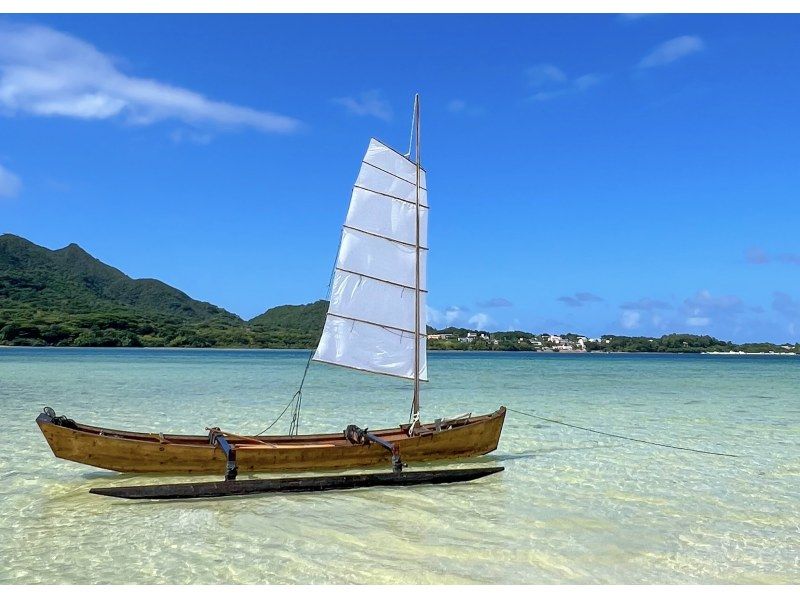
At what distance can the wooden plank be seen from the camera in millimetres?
11461

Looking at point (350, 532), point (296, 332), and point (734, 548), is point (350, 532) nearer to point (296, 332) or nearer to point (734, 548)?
point (734, 548)

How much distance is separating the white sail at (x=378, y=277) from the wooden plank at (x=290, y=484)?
3036mm

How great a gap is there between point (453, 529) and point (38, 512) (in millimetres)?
6945

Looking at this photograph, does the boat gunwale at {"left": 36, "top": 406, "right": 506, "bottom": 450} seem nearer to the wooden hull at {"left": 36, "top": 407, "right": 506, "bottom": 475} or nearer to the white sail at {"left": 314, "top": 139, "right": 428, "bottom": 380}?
the wooden hull at {"left": 36, "top": 407, "right": 506, "bottom": 475}

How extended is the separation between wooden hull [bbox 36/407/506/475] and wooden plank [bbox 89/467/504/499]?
1.13 metres

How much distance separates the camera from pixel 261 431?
21.7 meters

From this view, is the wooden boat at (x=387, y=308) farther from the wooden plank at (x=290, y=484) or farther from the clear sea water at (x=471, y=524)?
the clear sea water at (x=471, y=524)

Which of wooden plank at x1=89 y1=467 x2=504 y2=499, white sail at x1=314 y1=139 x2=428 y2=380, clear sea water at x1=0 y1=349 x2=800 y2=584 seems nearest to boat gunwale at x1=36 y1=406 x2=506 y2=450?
clear sea water at x1=0 y1=349 x2=800 y2=584

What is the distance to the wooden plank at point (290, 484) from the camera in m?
11.5

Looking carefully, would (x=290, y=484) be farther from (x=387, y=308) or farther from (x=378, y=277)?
(x=378, y=277)

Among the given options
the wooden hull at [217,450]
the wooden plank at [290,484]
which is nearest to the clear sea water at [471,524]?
the wooden plank at [290,484]

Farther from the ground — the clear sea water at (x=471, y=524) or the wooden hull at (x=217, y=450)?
the wooden hull at (x=217, y=450)
